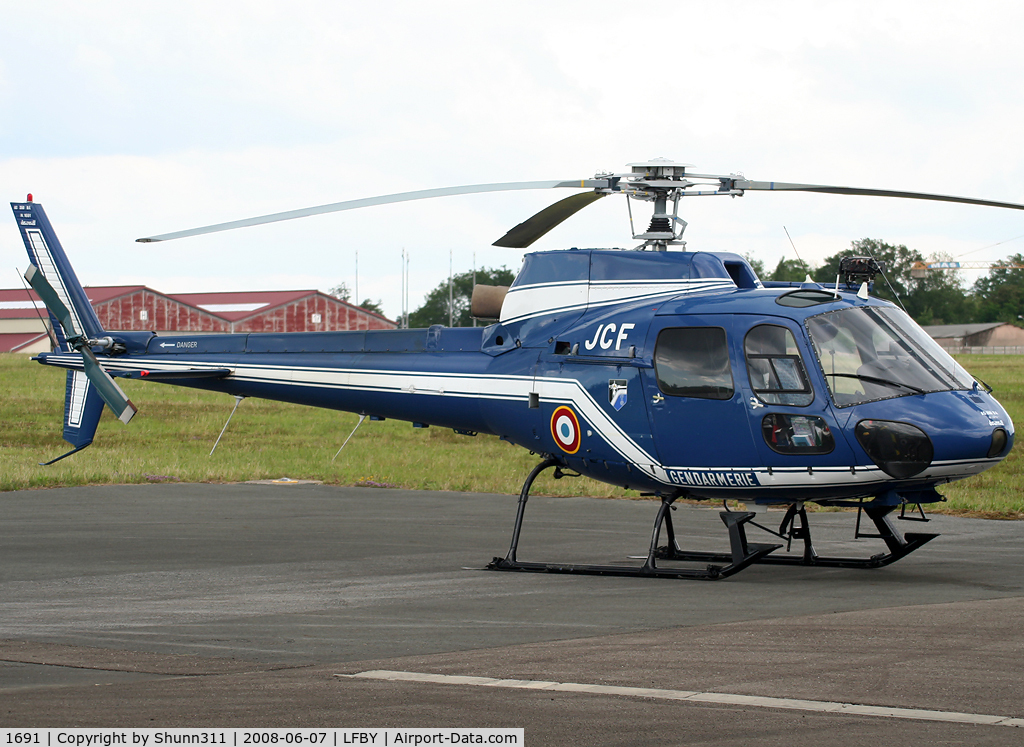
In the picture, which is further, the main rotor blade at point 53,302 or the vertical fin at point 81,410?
the vertical fin at point 81,410

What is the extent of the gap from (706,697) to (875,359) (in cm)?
519

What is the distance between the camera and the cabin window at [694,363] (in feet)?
35.9

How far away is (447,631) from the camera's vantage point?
28.2ft

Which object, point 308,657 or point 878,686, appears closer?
point 878,686

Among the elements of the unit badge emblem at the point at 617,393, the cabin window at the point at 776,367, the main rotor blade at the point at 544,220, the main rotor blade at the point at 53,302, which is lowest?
the unit badge emblem at the point at 617,393

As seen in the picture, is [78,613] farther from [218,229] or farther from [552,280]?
[552,280]

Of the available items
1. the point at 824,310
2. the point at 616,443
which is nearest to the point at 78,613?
the point at 616,443

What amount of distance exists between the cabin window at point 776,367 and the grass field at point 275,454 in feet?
25.4

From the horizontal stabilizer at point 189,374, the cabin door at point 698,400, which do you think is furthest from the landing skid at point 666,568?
the horizontal stabilizer at point 189,374

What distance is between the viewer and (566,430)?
1215cm

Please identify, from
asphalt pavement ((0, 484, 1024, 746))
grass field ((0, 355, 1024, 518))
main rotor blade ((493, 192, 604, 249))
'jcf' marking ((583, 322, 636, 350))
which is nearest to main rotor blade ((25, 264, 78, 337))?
asphalt pavement ((0, 484, 1024, 746))

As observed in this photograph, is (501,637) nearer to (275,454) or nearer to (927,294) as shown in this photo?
(275,454)

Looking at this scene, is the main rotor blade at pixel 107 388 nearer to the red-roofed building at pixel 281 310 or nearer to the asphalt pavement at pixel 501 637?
the asphalt pavement at pixel 501 637

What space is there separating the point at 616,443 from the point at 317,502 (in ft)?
26.5
